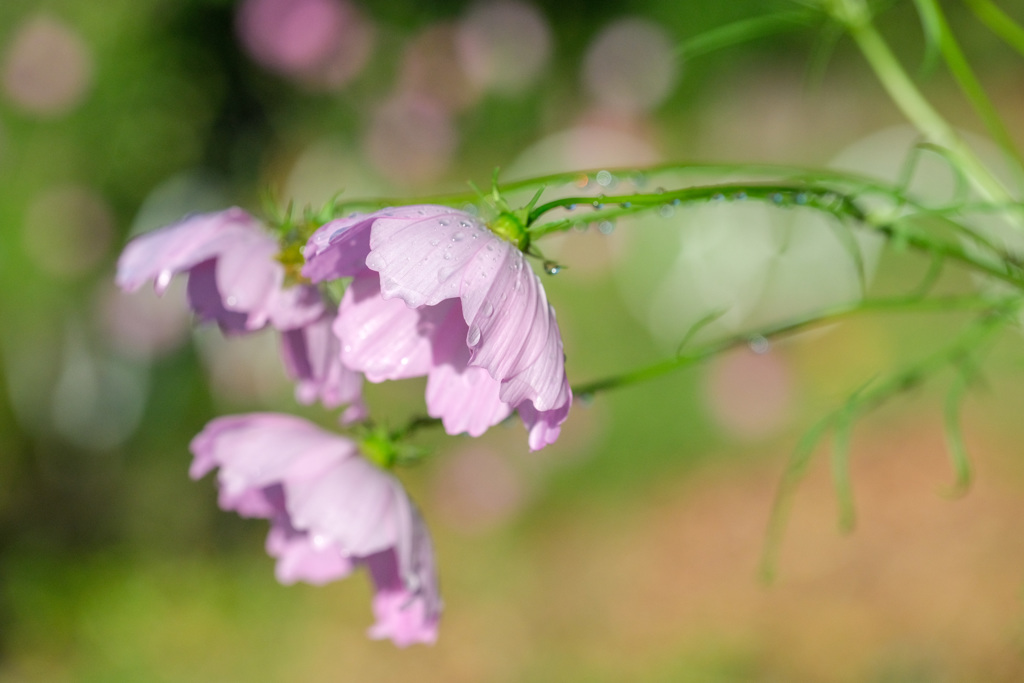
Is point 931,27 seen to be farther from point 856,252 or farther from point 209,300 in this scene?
point 209,300

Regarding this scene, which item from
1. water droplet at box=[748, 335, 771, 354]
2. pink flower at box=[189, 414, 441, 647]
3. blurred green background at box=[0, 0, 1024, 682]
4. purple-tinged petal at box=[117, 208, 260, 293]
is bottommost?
blurred green background at box=[0, 0, 1024, 682]

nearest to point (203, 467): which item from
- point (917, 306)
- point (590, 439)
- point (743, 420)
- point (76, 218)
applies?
point (917, 306)

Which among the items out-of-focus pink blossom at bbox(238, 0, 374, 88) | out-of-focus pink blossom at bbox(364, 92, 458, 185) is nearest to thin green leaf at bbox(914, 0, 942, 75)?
out-of-focus pink blossom at bbox(238, 0, 374, 88)

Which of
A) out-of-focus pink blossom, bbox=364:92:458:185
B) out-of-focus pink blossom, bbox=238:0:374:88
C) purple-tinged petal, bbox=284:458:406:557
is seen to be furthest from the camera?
out-of-focus pink blossom, bbox=364:92:458:185

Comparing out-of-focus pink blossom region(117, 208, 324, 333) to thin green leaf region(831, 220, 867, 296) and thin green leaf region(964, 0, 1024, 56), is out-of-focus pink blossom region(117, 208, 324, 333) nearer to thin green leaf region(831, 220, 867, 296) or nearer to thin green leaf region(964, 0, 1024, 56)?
thin green leaf region(831, 220, 867, 296)

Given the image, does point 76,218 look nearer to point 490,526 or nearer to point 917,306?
point 490,526

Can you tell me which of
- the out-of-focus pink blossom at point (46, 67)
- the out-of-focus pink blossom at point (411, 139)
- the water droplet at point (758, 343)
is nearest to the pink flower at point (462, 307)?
the water droplet at point (758, 343)
